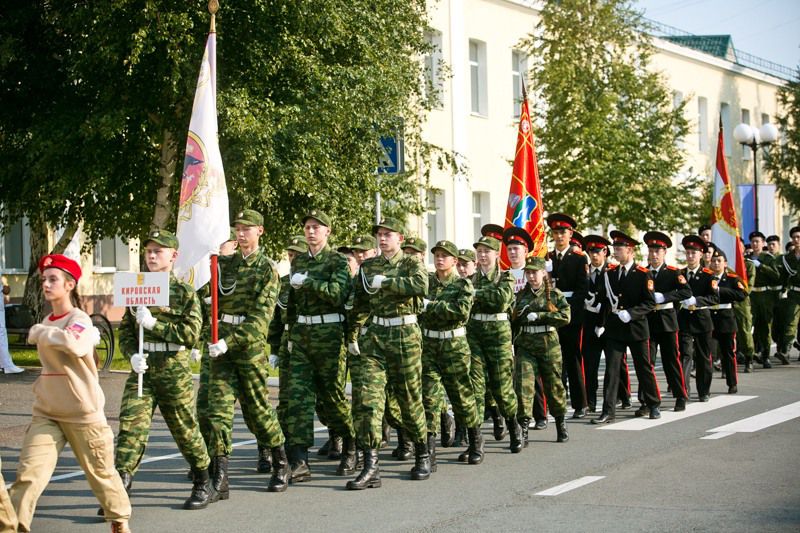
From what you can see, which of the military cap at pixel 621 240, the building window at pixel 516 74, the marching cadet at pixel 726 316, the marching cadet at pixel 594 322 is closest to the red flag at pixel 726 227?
the marching cadet at pixel 726 316

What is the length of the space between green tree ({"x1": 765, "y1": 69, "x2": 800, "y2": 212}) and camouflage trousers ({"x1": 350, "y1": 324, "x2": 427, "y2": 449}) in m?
39.9

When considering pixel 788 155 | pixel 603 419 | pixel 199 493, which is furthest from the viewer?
pixel 788 155

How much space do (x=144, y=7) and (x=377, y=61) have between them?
3562mm

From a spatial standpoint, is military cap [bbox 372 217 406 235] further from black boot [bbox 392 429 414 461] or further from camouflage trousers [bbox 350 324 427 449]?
black boot [bbox 392 429 414 461]

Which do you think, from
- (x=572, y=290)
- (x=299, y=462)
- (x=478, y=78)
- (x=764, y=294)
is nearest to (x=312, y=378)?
(x=299, y=462)

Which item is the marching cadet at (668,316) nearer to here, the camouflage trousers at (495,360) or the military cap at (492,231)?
the military cap at (492,231)

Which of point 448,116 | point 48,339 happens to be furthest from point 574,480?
point 448,116

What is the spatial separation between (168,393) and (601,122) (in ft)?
60.9

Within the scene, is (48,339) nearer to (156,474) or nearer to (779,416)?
(156,474)

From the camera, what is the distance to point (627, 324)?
511 inches

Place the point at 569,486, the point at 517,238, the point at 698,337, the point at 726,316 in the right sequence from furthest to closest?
the point at 726,316, the point at 698,337, the point at 517,238, the point at 569,486

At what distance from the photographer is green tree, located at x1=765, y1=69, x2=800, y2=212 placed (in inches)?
1848

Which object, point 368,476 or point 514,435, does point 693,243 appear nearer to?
point 514,435

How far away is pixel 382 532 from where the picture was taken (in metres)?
7.43
